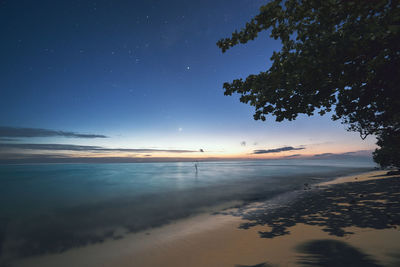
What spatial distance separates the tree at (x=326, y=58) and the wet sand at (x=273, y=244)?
14.6 feet

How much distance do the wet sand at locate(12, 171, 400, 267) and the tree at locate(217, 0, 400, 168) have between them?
4.44 metres

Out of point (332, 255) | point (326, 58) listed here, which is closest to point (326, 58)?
point (326, 58)

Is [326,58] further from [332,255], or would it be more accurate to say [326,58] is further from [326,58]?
[332,255]

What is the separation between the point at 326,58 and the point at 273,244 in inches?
231

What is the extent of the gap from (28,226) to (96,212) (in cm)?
414

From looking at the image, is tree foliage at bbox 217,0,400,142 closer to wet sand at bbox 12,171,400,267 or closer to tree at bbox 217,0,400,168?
tree at bbox 217,0,400,168

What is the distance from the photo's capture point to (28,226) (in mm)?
11719

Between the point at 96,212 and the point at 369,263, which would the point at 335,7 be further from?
the point at 96,212

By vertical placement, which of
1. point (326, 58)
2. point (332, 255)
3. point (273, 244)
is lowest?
point (273, 244)

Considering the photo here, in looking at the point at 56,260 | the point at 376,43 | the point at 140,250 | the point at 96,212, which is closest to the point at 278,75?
the point at 376,43

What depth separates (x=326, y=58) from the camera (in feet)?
14.3

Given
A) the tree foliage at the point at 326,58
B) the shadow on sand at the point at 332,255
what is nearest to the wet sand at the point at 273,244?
the shadow on sand at the point at 332,255

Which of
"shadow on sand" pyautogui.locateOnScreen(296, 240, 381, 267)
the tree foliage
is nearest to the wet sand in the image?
"shadow on sand" pyautogui.locateOnScreen(296, 240, 381, 267)

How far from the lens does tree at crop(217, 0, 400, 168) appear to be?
14.4 feet
